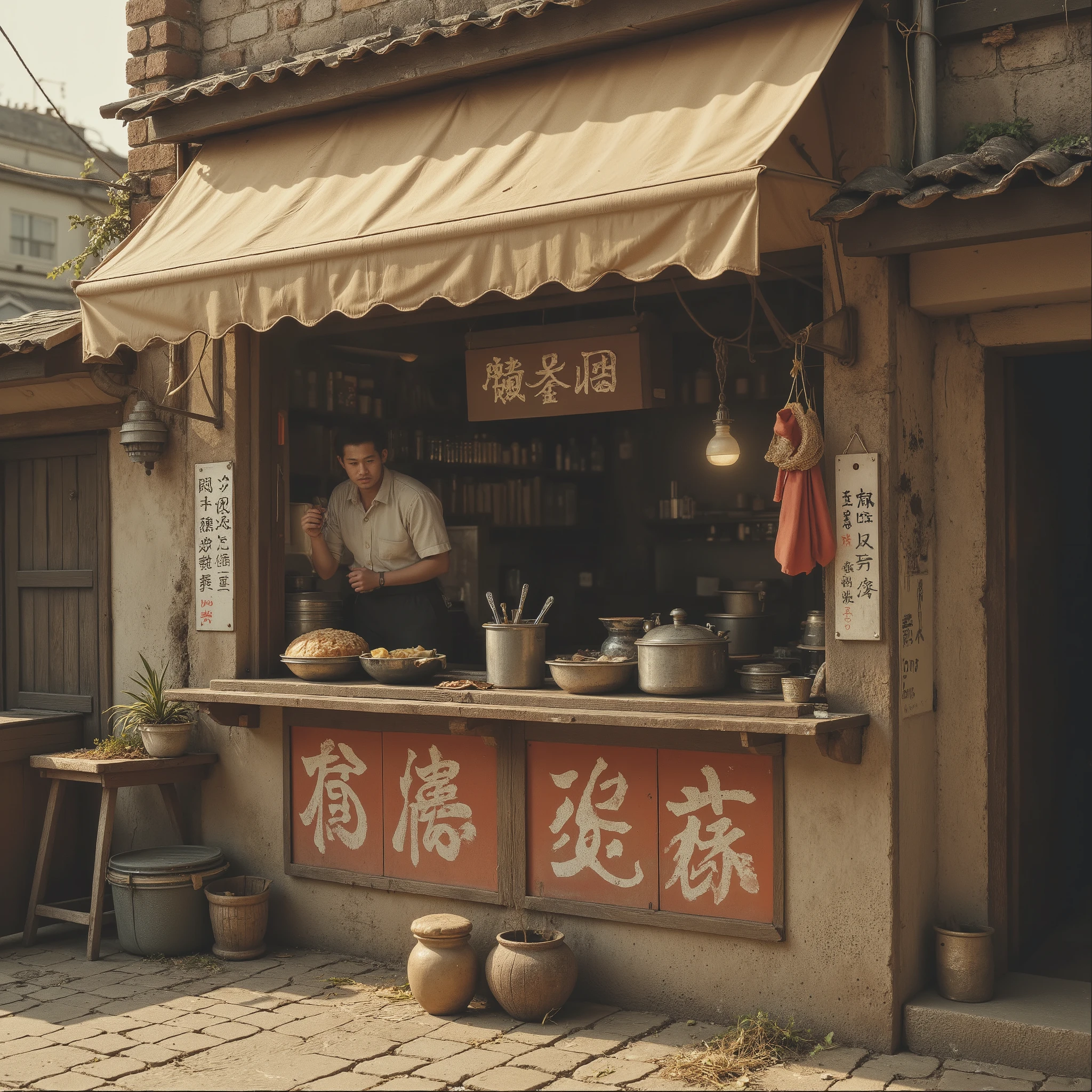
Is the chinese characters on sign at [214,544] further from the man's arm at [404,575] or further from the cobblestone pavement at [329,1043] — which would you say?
the cobblestone pavement at [329,1043]

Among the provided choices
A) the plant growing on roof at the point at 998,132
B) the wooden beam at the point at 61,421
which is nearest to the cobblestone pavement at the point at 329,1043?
the wooden beam at the point at 61,421

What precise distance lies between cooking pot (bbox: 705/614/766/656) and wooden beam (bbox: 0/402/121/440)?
3.84 metres

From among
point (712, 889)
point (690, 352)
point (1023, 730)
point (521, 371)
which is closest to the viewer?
point (712, 889)

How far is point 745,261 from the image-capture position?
168 inches

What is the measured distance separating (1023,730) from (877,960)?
1.47 m

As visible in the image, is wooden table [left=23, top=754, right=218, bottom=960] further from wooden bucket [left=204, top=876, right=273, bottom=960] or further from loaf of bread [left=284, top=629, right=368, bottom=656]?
loaf of bread [left=284, top=629, right=368, bottom=656]

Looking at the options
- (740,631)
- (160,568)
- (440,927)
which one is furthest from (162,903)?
(740,631)

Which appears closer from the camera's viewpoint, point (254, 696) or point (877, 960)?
point (877, 960)

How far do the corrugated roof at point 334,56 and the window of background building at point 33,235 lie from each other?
1008 inches

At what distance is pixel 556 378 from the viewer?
6875mm

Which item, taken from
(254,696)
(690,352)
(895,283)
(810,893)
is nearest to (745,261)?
(895,283)

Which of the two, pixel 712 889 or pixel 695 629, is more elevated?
pixel 695 629

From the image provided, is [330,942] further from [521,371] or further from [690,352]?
[690,352]

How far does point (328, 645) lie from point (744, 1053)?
2932 mm
